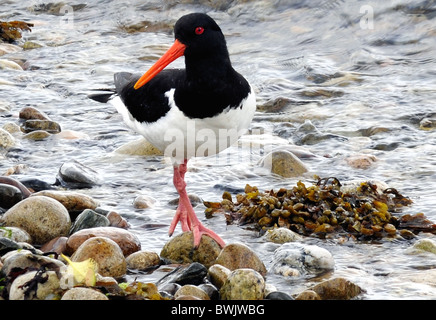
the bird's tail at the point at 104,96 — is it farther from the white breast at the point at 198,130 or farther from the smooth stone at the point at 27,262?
the smooth stone at the point at 27,262

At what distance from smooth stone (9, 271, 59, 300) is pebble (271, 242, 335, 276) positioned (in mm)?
1363

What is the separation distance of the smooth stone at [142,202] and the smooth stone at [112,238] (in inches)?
30.4

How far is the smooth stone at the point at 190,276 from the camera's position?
3.92 meters

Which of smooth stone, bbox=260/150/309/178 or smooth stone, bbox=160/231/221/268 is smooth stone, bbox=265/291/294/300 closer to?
smooth stone, bbox=160/231/221/268

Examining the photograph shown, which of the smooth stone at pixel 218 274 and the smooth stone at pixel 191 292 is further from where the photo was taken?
the smooth stone at pixel 218 274

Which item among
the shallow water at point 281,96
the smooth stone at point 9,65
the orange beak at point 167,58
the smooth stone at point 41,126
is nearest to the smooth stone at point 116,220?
the shallow water at point 281,96

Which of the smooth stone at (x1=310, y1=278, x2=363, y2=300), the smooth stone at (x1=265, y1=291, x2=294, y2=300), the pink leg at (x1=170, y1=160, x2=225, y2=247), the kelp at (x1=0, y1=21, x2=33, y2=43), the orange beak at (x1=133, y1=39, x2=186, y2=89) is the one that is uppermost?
the kelp at (x1=0, y1=21, x2=33, y2=43)

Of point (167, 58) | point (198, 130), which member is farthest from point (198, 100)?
point (167, 58)

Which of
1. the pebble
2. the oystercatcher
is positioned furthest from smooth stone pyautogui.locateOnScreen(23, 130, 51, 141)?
the pebble

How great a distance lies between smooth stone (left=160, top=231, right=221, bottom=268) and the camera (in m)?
4.33

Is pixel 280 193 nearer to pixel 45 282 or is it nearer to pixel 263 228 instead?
pixel 263 228

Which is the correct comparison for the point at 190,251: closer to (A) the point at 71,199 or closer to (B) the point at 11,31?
(A) the point at 71,199

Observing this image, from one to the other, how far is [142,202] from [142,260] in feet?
3.62

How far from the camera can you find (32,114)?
283 inches
